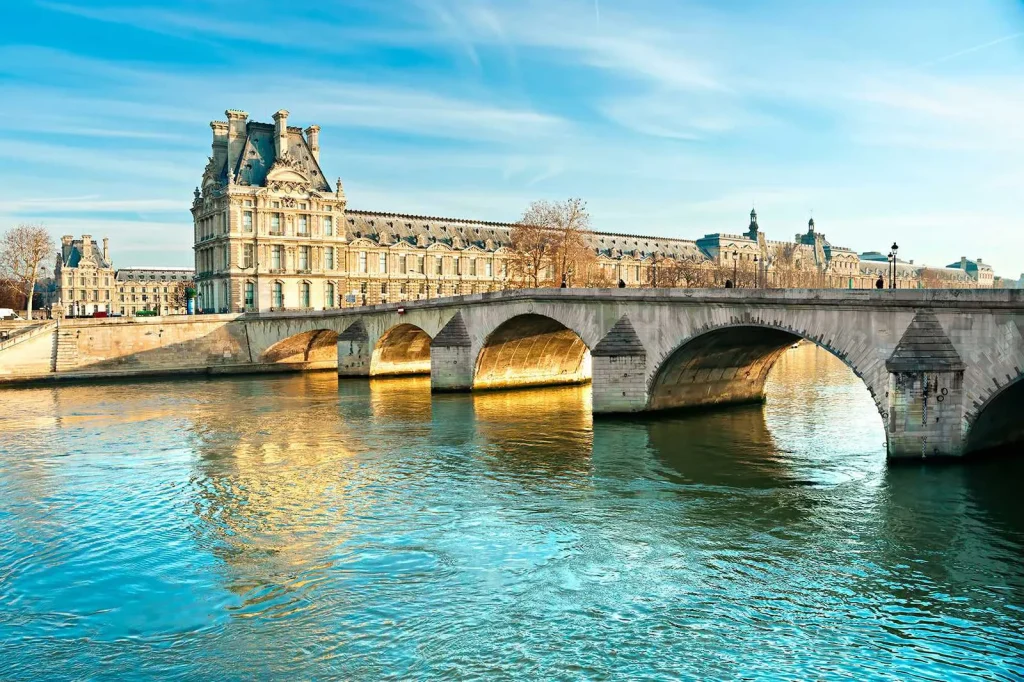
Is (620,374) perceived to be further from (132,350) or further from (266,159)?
(266,159)

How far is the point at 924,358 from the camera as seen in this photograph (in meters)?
25.0

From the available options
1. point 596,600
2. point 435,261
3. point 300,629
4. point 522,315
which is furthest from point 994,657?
point 435,261

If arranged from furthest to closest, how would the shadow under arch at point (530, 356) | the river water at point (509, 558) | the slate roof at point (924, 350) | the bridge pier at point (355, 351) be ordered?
the bridge pier at point (355, 351) → the shadow under arch at point (530, 356) → the slate roof at point (924, 350) → the river water at point (509, 558)

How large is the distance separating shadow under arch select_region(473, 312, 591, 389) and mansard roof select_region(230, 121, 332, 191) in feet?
157

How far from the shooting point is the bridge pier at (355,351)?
2366 inches

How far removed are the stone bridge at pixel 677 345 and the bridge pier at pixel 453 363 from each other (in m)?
0.06

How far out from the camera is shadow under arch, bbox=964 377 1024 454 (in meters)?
24.9

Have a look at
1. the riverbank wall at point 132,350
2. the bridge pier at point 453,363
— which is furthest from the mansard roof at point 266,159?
the bridge pier at point 453,363

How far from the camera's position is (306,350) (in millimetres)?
69250

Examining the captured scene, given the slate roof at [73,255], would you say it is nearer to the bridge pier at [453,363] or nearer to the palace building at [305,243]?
the palace building at [305,243]

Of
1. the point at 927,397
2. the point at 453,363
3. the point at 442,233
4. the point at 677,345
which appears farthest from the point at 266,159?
the point at 927,397

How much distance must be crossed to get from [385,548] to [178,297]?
131718 mm

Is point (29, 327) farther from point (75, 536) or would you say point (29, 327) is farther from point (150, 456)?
point (75, 536)

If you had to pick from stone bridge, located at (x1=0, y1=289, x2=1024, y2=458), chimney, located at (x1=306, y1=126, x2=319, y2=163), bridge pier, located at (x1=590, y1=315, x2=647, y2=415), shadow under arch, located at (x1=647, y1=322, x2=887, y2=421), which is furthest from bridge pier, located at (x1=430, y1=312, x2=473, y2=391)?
chimney, located at (x1=306, y1=126, x2=319, y2=163)
